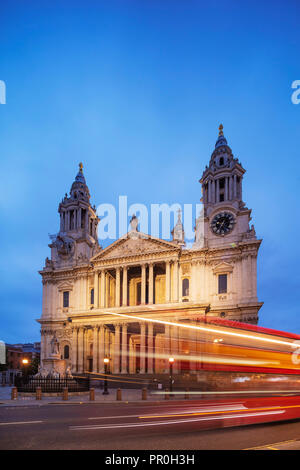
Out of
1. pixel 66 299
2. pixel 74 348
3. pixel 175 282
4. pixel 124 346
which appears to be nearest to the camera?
pixel 124 346

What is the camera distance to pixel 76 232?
61188 mm

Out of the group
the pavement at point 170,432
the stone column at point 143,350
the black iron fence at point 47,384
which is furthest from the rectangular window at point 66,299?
the pavement at point 170,432

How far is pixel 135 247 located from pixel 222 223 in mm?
12735

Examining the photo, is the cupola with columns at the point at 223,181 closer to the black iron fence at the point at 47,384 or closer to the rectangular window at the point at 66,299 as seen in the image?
the rectangular window at the point at 66,299

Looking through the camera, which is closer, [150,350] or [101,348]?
[150,350]

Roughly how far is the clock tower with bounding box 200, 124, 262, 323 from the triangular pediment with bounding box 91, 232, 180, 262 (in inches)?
230

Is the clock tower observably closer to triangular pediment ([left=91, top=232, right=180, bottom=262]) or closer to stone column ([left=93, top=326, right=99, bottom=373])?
triangular pediment ([left=91, top=232, right=180, bottom=262])

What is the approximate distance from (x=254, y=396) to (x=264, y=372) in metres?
1.84

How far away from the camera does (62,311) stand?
55688 millimetres

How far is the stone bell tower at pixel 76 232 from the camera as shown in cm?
5862

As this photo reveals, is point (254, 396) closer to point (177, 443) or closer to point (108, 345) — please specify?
point (177, 443)

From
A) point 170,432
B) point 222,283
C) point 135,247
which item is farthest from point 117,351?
point 170,432

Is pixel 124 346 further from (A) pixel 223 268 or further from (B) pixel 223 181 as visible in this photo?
(B) pixel 223 181
